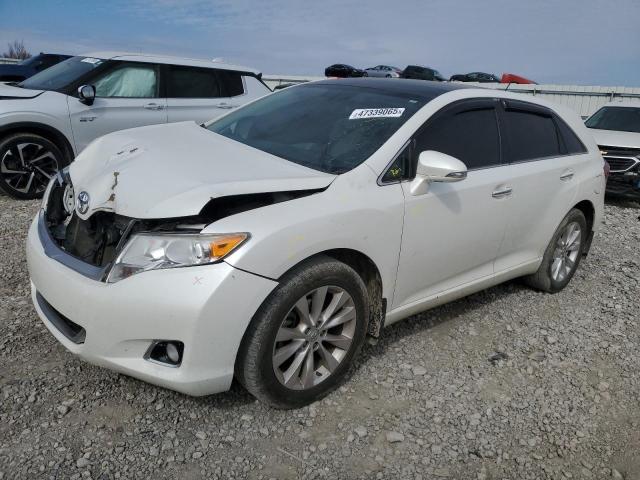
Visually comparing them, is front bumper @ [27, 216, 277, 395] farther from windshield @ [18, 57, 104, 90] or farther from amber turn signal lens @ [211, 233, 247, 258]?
windshield @ [18, 57, 104, 90]

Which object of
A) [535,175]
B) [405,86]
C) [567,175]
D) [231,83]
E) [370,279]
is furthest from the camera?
[231,83]

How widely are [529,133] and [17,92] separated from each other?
215 inches

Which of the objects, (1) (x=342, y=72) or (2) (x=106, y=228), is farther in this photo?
(1) (x=342, y=72)

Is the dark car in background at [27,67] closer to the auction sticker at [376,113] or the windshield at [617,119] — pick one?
the auction sticker at [376,113]

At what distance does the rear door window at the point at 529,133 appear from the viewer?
382cm

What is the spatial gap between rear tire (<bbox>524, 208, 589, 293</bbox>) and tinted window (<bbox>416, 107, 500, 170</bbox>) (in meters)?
1.13

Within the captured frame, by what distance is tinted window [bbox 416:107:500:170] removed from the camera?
10.6ft

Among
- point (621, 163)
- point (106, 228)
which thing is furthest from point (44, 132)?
point (621, 163)

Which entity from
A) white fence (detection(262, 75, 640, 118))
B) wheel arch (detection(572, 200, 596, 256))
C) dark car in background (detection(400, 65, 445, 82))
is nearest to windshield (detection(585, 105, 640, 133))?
white fence (detection(262, 75, 640, 118))

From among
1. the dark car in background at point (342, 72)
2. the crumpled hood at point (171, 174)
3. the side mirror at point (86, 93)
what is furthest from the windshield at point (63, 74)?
the dark car in background at point (342, 72)

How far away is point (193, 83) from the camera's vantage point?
7.39 meters

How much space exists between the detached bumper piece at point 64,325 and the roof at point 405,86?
225 centimetres

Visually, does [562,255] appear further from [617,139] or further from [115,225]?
[617,139]

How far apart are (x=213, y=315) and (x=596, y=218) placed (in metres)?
3.77
